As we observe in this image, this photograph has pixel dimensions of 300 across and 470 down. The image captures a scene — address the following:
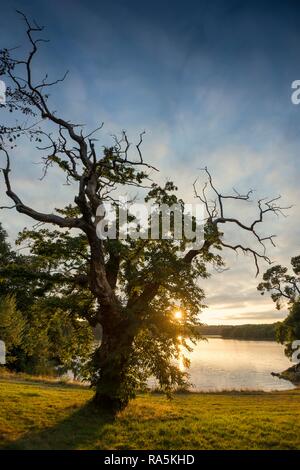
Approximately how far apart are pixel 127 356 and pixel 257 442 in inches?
214

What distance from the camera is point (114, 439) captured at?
42.3ft

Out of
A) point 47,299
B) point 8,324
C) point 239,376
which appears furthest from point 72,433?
point 239,376

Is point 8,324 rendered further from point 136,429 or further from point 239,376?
point 136,429

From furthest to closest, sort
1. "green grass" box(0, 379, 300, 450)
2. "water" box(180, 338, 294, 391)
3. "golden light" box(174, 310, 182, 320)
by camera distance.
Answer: "water" box(180, 338, 294, 391) → "golden light" box(174, 310, 182, 320) → "green grass" box(0, 379, 300, 450)

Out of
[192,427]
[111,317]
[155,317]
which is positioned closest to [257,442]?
[192,427]

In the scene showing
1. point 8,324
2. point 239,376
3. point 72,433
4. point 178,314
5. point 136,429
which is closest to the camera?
point 72,433

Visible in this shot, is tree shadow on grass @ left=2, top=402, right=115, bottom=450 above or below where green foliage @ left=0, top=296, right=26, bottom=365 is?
below

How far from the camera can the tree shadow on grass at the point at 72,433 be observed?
12.0 m

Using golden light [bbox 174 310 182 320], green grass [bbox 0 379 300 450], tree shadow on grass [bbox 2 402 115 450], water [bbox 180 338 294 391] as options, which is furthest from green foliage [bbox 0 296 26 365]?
golden light [bbox 174 310 182 320]

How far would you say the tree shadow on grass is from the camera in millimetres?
11984

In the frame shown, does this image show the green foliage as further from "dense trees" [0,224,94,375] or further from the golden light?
the golden light

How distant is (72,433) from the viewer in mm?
13422

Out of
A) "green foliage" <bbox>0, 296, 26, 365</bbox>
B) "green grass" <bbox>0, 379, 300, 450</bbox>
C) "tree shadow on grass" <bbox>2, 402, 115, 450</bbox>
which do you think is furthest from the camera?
"green foliage" <bbox>0, 296, 26, 365</bbox>

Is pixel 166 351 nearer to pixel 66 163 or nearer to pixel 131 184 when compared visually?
pixel 131 184
